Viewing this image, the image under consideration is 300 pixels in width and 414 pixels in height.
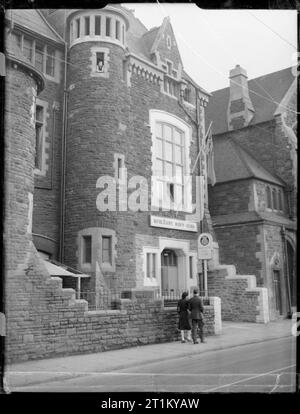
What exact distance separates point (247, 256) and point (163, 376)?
39.3 feet

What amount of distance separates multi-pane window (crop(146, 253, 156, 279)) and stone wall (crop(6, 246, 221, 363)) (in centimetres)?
175

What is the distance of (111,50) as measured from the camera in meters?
13.3

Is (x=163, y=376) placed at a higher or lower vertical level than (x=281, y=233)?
lower

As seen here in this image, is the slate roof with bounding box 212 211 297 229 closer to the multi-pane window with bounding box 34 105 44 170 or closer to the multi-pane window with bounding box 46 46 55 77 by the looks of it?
the multi-pane window with bounding box 34 105 44 170

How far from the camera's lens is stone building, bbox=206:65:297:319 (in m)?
12.8

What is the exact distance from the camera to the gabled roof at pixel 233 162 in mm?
14406

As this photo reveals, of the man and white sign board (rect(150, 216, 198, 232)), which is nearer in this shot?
the man

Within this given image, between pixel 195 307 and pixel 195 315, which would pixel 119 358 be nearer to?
pixel 195 315

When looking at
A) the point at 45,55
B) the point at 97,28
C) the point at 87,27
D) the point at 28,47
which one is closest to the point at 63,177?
the point at 45,55

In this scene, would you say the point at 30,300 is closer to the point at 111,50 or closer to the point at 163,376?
the point at 163,376

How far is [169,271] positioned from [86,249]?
3.82m

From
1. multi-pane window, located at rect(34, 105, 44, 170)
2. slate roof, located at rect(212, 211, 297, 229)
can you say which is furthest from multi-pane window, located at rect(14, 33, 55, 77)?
slate roof, located at rect(212, 211, 297, 229)
